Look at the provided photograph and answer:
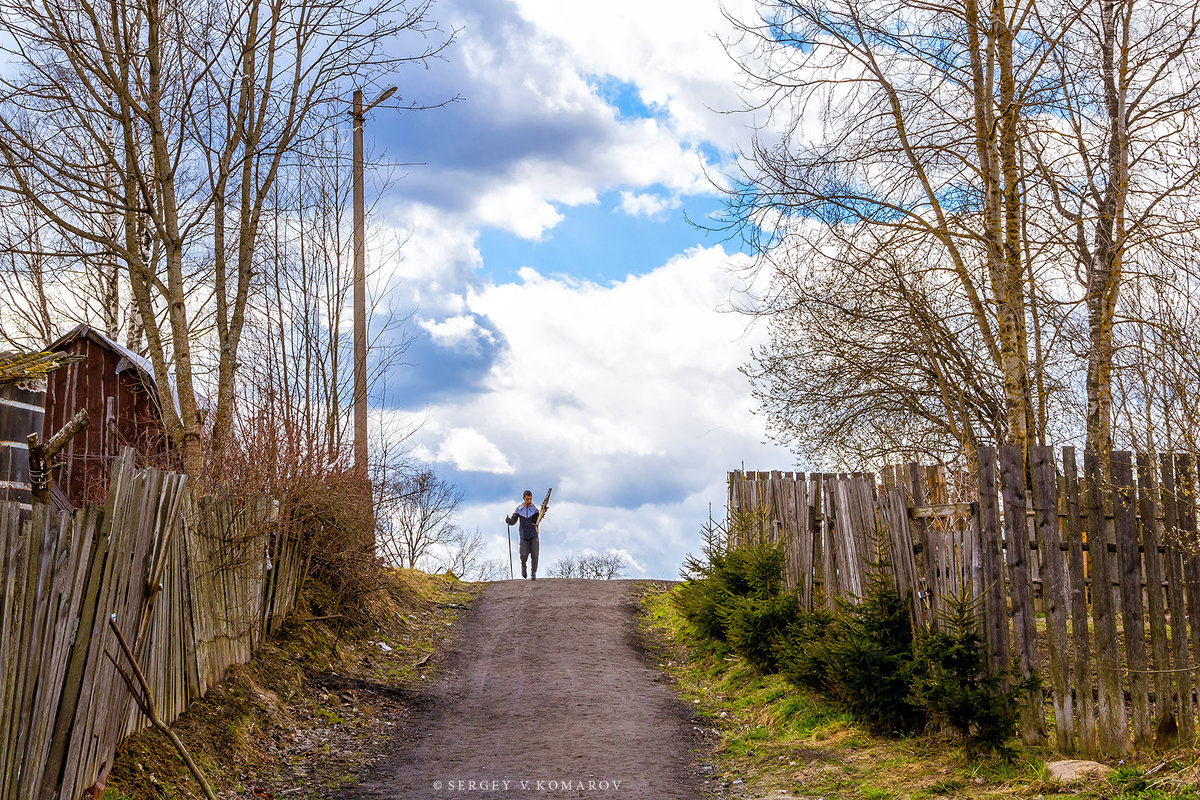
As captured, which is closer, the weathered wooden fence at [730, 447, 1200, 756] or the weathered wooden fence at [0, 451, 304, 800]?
the weathered wooden fence at [0, 451, 304, 800]

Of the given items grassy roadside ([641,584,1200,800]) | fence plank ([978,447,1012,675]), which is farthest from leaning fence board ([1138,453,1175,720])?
fence plank ([978,447,1012,675])

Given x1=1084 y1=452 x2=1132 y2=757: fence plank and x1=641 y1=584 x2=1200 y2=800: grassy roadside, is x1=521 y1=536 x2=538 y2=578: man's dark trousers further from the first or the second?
x1=1084 y1=452 x2=1132 y2=757: fence plank

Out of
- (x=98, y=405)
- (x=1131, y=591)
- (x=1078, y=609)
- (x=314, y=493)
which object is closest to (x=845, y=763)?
(x=1078, y=609)

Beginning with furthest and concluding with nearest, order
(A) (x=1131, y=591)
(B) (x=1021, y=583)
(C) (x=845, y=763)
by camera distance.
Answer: (C) (x=845, y=763) → (B) (x=1021, y=583) → (A) (x=1131, y=591)

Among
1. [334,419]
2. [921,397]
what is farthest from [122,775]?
[921,397]

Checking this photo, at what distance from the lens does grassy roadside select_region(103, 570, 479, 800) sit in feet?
20.2

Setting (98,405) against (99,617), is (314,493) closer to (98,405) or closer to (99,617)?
(98,405)

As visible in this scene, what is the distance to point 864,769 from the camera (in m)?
6.79

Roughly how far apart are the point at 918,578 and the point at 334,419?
9.65 meters

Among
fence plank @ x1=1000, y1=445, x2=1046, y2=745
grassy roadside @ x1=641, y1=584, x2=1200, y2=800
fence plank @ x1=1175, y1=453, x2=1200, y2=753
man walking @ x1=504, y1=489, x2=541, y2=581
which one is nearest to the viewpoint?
grassy roadside @ x1=641, y1=584, x2=1200, y2=800

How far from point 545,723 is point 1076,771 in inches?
176

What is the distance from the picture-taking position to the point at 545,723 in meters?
8.71

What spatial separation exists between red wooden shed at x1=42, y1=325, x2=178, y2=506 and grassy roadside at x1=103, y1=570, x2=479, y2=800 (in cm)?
300

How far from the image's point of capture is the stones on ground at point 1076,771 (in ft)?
19.1
